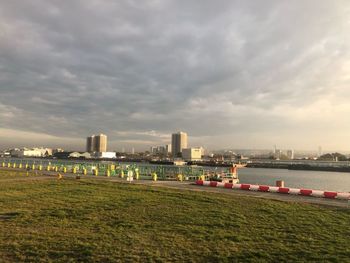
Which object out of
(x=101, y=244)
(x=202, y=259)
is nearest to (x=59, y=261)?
(x=101, y=244)

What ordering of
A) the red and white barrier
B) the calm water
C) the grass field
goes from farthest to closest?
the calm water < the red and white barrier < the grass field

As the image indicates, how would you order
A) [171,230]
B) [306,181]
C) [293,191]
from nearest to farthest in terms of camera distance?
[171,230] < [293,191] < [306,181]

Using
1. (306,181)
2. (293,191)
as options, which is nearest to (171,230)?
(293,191)

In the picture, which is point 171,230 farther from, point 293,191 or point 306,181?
point 306,181

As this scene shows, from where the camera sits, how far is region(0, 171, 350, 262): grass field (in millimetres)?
10570

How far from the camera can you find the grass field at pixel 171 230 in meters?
10.6

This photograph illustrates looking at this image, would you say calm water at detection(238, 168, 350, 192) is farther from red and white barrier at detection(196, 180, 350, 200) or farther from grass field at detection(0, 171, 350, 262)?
grass field at detection(0, 171, 350, 262)

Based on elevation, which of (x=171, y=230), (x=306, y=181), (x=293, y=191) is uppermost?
(x=293, y=191)

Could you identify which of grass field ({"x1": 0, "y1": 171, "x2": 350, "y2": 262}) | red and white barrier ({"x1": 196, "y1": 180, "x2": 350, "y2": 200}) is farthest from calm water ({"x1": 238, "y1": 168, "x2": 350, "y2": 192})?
grass field ({"x1": 0, "y1": 171, "x2": 350, "y2": 262})

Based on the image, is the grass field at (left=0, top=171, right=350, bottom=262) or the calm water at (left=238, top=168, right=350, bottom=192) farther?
the calm water at (left=238, top=168, right=350, bottom=192)

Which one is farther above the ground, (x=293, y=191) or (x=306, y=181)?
(x=293, y=191)

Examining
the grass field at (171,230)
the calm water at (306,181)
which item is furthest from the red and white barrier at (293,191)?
the calm water at (306,181)

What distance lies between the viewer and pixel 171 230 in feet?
45.2

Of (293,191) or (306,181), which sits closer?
(293,191)
